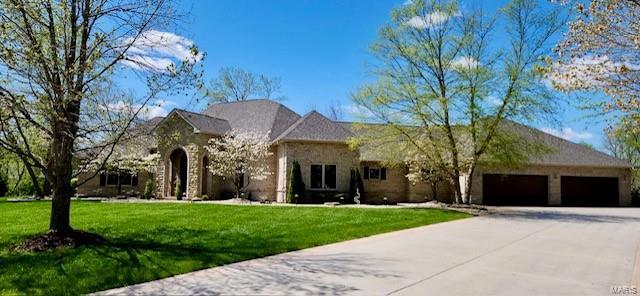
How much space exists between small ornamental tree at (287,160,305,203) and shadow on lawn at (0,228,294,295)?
12.2m

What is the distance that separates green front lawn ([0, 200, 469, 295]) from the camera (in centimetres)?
673

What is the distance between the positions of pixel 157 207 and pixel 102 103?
30.3 ft

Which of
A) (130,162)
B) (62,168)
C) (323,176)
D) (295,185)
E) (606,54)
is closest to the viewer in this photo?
(606,54)

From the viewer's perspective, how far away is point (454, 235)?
11914 millimetres

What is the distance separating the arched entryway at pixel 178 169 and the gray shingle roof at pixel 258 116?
11.7ft

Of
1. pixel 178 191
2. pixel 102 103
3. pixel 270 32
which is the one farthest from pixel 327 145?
pixel 102 103

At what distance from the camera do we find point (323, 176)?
80.0 ft

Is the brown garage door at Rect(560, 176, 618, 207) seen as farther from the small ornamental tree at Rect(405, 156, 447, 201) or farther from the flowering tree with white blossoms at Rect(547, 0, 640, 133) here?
the flowering tree with white blossoms at Rect(547, 0, 640, 133)

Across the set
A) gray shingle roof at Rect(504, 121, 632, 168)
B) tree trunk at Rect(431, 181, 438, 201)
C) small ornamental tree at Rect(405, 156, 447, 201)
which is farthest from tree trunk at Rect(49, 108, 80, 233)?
gray shingle roof at Rect(504, 121, 632, 168)

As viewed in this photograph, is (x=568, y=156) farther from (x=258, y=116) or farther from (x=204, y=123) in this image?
(x=204, y=123)

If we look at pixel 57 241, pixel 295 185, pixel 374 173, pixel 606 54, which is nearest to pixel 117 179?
pixel 295 185

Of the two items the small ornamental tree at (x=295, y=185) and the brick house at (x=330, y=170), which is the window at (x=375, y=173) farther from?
the small ornamental tree at (x=295, y=185)

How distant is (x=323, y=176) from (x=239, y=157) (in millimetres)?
4622

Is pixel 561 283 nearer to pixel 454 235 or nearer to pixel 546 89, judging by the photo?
pixel 454 235
